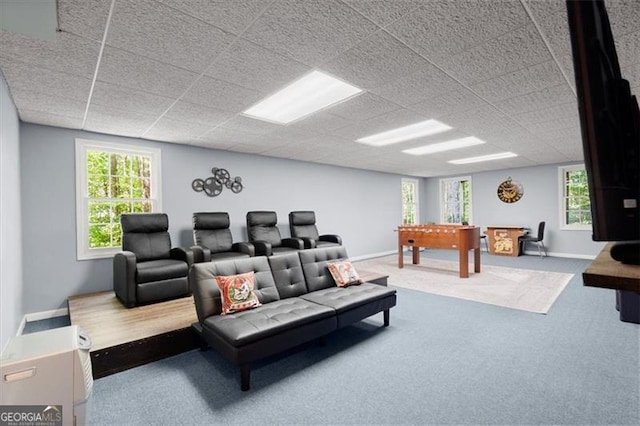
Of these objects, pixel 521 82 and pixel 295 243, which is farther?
pixel 295 243

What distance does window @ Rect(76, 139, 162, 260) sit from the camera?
3975 millimetres

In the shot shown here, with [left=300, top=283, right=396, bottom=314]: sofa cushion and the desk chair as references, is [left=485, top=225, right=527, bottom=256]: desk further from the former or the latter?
[left=300, top=283, right=396, bottom=314]: sofa cushion

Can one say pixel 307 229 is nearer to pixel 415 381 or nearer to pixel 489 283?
pixel 489 283

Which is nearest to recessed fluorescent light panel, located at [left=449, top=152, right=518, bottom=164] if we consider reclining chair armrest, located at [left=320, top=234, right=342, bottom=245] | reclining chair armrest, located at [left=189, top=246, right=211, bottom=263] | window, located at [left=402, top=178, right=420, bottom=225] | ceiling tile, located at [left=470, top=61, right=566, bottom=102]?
window, located at [left=402, top=178, right=420, bottom=225]

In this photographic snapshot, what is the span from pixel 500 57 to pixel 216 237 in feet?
13.7

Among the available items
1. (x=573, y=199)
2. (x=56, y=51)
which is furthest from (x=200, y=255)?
(x=573, y=199)

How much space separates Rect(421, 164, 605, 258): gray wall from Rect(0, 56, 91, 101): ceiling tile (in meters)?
9.15

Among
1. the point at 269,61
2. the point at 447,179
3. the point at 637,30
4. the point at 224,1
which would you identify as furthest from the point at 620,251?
the point at 447,179

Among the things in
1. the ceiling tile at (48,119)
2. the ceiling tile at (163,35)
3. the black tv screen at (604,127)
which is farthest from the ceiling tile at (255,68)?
the ceiling tile at (48,119)

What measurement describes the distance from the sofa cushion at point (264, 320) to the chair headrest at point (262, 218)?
104 inches

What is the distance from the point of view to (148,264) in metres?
3.61

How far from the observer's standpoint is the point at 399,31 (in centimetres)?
190

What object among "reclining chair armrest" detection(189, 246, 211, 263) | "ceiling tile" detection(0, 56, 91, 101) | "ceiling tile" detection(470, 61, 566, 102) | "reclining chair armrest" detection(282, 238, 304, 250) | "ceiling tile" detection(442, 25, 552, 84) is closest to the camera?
"ceiling tile" detection(442, 25, 552, 84)
